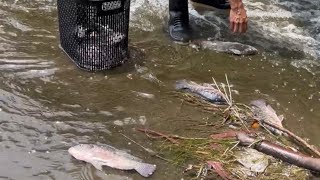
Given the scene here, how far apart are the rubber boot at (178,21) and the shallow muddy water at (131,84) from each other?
0.33 feet

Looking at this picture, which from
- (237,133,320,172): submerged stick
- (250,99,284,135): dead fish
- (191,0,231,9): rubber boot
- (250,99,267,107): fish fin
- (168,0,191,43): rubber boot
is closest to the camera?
(237,133,320,172): submerged stick

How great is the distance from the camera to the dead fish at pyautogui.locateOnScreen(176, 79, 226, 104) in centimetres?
413

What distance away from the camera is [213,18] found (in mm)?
5520

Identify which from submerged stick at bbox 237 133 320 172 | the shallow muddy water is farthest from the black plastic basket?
submerged stick at bbox 237 133 320 172

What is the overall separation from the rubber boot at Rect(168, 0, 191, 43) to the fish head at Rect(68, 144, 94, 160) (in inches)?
71.2

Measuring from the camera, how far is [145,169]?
3.38 m

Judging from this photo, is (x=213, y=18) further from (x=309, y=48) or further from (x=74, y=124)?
(x=74, y=124)

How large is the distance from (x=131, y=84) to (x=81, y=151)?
975 millimetres

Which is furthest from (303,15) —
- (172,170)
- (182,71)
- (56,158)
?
(56,158)

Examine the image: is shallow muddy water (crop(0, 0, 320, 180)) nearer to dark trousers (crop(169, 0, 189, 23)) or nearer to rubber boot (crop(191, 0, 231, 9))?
rubber boot (crop(191, 0, 231, 9))

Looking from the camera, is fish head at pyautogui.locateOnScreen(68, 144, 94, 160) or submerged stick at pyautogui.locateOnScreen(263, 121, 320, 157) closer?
fish head at pyautogui.locateOnScreen(68, 144, 94, 160)

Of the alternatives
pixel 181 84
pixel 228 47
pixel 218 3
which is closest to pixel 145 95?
pixel 181 84

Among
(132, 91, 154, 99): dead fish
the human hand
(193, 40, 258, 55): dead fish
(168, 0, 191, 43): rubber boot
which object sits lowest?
(132, 91, 154, 99): dead fish

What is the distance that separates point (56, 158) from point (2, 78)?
3.37 ft
